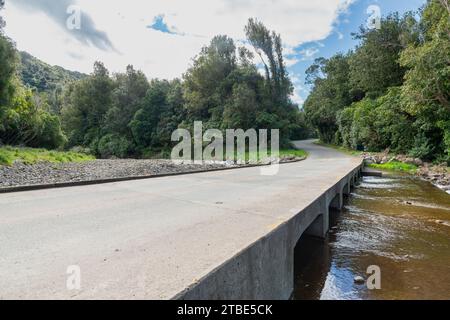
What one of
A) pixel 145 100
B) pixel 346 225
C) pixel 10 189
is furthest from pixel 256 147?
pixel 10 189

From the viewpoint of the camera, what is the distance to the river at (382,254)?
4151mm

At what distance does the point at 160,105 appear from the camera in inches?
1693

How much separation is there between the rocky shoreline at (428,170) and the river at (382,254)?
18.1ft

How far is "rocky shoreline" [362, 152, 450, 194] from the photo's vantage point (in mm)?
13577

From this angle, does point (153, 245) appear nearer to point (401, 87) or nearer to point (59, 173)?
point (59, 173)

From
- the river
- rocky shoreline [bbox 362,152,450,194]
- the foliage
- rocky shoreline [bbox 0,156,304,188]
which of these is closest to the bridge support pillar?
the river

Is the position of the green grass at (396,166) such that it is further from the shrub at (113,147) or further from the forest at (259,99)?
the shrub at (113,147)

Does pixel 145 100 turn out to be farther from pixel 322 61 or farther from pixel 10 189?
pixel 10 189

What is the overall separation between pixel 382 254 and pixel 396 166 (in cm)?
1776

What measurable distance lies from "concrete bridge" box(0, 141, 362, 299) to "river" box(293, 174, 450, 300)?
100 centimetres

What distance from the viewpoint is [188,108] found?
3978cm

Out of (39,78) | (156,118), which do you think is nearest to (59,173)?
(156,118)

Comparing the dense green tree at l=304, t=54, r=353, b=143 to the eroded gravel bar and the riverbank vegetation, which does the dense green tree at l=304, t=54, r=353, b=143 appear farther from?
the eroded gravel bar
